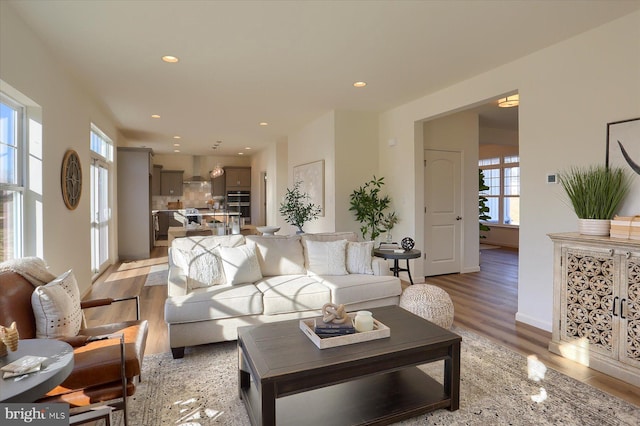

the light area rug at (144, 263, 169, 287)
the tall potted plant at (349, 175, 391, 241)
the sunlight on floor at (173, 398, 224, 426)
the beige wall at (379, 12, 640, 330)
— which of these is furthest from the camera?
the tall potted plant at (349, 175, 391, 241)

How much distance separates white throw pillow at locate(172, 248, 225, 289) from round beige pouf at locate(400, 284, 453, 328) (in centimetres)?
182

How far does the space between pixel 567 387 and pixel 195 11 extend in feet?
12.6

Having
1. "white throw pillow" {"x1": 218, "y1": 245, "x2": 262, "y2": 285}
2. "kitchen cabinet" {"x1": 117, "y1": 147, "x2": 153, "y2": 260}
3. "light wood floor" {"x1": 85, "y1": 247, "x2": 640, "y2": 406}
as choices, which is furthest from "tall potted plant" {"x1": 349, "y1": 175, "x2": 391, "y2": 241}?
"kitchen cabinet" {"x1": 117, "y1": 147, "x2": 153, "y2": 260}

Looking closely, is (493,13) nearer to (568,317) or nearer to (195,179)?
(568,317)

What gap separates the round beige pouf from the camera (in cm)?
326

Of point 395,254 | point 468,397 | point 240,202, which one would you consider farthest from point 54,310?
point 240,202

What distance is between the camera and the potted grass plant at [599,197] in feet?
9.29

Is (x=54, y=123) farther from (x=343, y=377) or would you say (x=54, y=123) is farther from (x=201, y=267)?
(x=343, y=377)

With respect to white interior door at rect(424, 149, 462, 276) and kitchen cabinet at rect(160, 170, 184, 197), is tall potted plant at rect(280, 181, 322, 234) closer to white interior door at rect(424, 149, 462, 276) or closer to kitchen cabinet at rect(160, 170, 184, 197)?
white interior door at rect(424, 149, 462, 276)

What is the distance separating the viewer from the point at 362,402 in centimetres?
210

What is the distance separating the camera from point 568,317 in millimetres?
2885

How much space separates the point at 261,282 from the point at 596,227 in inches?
115

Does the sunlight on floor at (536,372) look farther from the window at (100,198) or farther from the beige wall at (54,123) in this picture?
the window at (100,198)

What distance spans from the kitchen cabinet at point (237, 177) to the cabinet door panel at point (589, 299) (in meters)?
10.3
